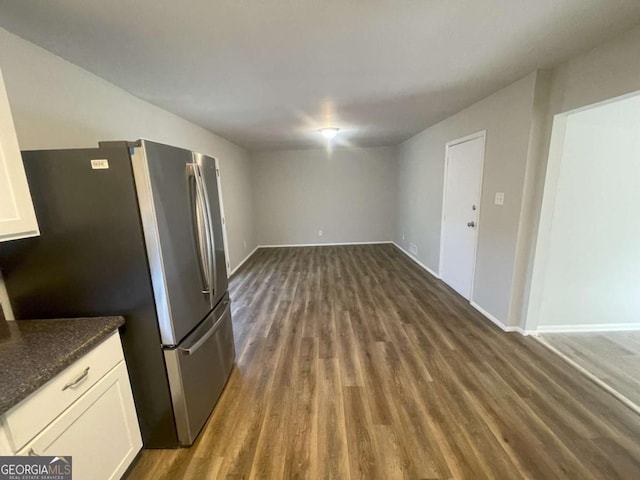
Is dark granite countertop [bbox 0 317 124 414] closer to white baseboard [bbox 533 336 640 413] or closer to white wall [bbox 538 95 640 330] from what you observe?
white baseboard [bbox 533 336 640 413]

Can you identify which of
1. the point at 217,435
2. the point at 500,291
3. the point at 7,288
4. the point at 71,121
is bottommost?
the point at 217,435

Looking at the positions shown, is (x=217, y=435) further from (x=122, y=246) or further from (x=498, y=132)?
(x=498, y=132)

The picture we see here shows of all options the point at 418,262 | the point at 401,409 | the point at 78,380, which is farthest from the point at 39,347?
the point at 418,262

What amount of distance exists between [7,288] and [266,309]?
2304mm

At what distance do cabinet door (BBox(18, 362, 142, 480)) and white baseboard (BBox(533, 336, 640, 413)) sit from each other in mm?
3031

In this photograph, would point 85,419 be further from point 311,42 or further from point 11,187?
point 311,42

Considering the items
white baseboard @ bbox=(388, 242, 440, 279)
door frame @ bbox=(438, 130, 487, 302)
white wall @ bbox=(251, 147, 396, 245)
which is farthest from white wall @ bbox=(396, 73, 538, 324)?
white wall @ bbox=(251, 147, 396, 245)

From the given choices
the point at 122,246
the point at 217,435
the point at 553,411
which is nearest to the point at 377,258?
the point at 553,411

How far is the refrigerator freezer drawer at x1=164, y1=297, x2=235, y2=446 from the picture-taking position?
151cm

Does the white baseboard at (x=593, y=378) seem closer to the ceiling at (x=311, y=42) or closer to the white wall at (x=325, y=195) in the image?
the ceiling at (x=311, y=42)

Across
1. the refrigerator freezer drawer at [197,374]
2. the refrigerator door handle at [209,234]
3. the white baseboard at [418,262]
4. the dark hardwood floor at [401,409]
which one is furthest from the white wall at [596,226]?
the refrigerator freezer drawer at [197,374]

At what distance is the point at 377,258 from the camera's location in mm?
5477

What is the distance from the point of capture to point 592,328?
2678 millimetres

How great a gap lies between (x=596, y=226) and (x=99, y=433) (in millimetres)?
3903
